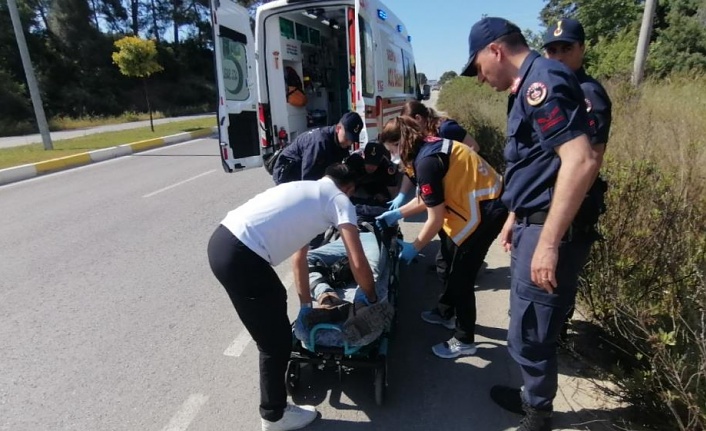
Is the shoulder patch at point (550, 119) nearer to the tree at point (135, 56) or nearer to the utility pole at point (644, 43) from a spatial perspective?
the utility pole at point (644, 43)

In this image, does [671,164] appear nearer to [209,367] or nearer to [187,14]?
[209,367]

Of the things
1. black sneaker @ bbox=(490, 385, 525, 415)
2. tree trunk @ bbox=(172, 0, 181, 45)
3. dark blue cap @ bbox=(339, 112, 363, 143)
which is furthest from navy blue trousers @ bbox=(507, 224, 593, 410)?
tree trunk @ bbox=(172, 0, 181, 45)

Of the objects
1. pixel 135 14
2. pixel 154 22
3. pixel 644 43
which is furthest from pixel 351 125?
pixel 154 22

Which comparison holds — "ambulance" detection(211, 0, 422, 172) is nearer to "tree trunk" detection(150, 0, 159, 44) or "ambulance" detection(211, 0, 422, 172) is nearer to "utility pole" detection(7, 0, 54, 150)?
"utility pole" detection(7, 0, 54, 150)

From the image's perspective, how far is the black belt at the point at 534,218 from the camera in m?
1.87

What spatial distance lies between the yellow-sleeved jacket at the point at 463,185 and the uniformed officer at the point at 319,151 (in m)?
1.25

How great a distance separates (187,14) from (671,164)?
1864 inches

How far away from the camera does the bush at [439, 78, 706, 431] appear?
1.96 m

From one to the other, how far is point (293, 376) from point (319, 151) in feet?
6.68

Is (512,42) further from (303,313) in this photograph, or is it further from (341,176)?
(303,313)

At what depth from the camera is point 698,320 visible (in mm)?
2129

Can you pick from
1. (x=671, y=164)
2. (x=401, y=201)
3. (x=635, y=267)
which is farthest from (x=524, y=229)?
(x=671, y=164)

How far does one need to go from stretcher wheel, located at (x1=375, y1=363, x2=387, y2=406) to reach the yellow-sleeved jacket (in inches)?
34.8

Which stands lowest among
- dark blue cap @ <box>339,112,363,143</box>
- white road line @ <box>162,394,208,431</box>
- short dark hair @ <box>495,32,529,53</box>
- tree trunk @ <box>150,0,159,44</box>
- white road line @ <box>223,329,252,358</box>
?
white road line @ <box>162,394,208,431</box>
